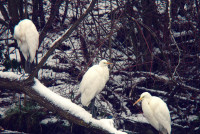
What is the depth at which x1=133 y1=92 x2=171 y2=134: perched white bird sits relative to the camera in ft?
11.9

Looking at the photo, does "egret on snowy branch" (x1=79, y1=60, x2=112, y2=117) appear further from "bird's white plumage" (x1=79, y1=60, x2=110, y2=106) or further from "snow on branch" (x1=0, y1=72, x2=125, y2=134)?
"snow on branch" (x1=0, y1=72, x2=125, y2=134)

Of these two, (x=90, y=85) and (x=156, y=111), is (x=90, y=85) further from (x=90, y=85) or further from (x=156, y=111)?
(x=156, y=111)

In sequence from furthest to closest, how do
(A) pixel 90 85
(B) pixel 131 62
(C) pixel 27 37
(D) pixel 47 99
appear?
1. (B) pixel 131 62
2. (C) pixel 27 37
3. (A) pixel 90 85
4. (D) pixel 47 99

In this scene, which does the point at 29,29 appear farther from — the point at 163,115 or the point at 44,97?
the point at 163,115

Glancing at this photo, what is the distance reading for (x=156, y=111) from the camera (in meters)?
3.69

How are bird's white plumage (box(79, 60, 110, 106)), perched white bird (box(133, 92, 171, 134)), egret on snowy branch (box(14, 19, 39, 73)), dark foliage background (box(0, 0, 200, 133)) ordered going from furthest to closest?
1. dark foliage background (box(0, 0, 200, 133))
2. egret on snowy branch (box(14, 19, 39, 73))
3. perched white bird (box(133, 92, 171, 134))
4. bird's white plumage (box(79, 60, 110, 106))

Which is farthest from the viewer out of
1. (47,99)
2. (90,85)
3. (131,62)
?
(131,62)

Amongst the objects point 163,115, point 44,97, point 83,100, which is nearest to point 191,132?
point 163,115

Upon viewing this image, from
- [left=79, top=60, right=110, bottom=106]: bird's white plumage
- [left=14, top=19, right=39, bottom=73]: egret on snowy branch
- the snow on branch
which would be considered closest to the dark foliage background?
[left=14, top=19, right=39, bottom=73]: egret on snowy branch

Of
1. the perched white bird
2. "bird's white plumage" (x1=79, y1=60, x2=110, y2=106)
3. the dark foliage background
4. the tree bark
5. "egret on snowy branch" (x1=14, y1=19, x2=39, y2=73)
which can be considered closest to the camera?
the tree bark

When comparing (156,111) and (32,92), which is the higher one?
(32,92)

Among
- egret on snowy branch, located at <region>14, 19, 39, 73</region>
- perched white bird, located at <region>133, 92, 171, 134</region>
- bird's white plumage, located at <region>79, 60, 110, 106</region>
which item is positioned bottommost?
perched white bird, located at <region>133, 92, 171, 134</region>

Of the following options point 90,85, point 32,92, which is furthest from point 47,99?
point 90,85

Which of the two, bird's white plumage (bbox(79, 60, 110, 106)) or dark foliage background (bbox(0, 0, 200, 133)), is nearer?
bird's white plumage (bbox(79, 60, 110, 106))
